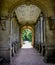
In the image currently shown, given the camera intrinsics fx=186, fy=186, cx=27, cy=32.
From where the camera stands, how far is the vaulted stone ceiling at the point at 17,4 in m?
10.7

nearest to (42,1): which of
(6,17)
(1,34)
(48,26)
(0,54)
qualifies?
(48,26)

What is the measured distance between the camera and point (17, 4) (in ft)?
35.7

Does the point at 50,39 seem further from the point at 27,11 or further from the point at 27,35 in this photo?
the point at 27,35

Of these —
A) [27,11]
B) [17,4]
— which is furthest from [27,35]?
[17,4]

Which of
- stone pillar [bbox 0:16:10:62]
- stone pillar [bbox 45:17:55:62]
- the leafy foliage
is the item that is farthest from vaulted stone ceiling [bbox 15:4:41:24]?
the leafy foliage

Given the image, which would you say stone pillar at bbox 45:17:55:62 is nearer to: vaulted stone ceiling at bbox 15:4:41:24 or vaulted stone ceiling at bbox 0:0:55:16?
vaulted stone ceiling at bbox 0:0:55:16

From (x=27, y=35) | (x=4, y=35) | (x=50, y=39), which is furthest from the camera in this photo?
(x=27, y=35)

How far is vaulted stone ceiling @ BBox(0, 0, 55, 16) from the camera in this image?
10727mm

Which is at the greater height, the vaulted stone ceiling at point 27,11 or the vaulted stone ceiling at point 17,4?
the vaulted stone ceiling at point 27,11

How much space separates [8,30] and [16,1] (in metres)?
1.76

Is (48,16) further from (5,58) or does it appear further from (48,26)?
(5,58)

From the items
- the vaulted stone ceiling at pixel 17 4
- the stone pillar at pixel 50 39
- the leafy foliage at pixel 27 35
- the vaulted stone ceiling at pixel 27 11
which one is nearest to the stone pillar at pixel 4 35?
the vaulted stone ceiling at pixel 17 4

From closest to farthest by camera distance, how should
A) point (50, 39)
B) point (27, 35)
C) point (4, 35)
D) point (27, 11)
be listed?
point (4, 35) < point (50, 39) < point (27, 11) < point (27, 35)

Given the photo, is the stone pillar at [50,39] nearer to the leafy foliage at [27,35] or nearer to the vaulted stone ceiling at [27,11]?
the vaulted stone ceiling at [27,11]
